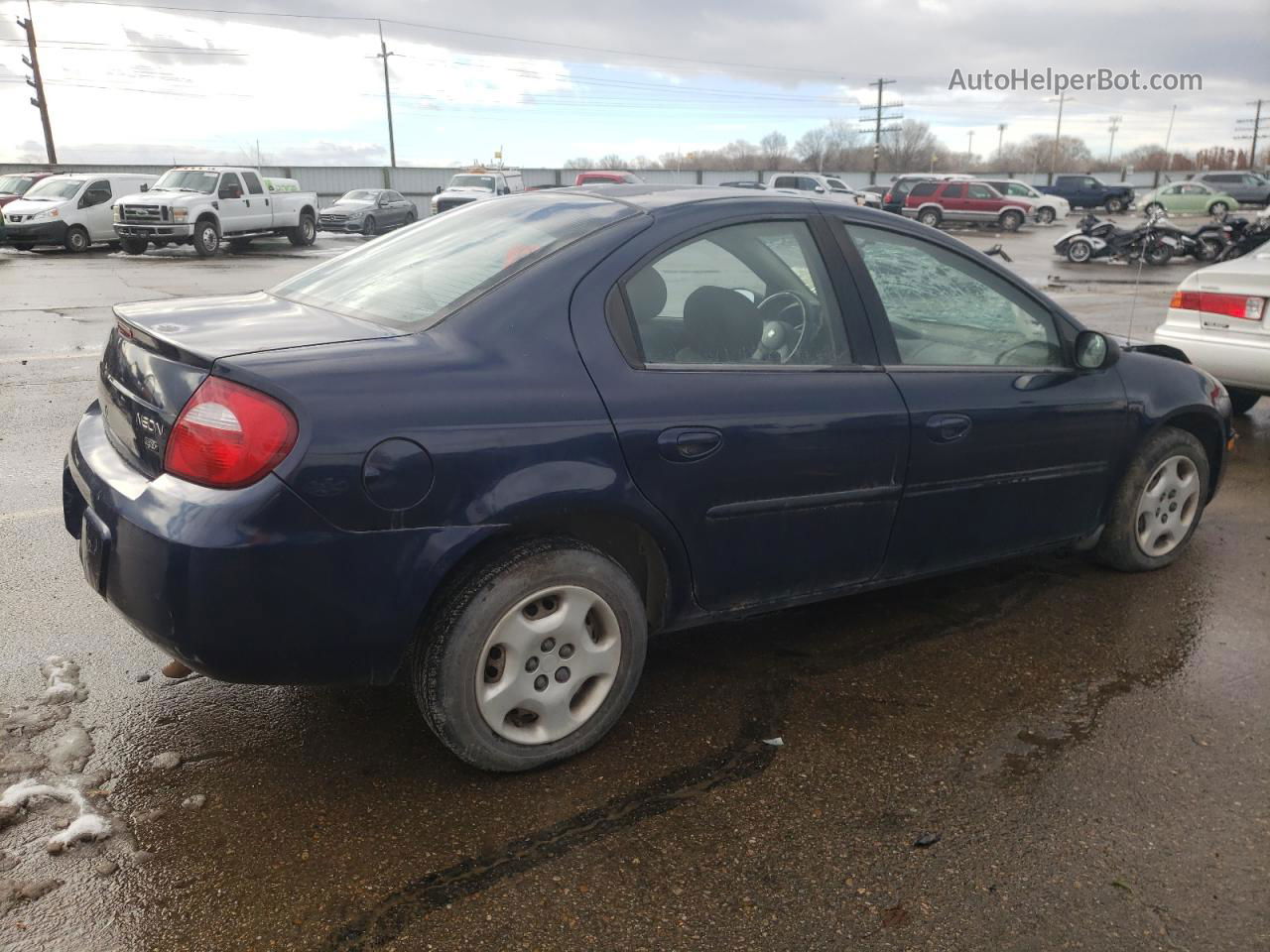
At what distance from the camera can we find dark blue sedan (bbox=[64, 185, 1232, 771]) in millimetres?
2482

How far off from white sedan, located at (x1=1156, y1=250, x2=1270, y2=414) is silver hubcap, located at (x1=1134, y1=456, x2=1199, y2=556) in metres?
2.25

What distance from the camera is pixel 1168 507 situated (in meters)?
4.50

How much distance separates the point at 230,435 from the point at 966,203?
37989 millimetres

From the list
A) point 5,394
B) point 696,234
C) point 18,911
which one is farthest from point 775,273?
point 5,394

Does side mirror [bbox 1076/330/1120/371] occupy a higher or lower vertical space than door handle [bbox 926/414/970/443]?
higher

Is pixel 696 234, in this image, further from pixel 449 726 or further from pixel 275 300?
pixel 449 726

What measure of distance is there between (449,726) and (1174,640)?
9.20 ft

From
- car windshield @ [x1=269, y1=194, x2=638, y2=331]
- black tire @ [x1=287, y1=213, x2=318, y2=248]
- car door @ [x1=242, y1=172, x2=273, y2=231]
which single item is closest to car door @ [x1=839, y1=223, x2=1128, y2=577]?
car windshield @ [x1=269, y1=194, x2=638, y2=331]

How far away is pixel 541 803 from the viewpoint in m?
2.77

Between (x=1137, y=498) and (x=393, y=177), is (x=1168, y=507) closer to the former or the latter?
(x=1137, y=498)

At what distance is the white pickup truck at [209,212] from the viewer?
21.6m

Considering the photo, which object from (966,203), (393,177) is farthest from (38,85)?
(966,203)

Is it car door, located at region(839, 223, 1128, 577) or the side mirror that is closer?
car door, located at region(839, 223, 1128, 577)

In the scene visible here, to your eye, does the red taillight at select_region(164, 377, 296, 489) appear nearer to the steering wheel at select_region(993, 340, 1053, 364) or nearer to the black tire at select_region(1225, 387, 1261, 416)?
the steering wheel at select_region(993, 340, 1053, 364)
